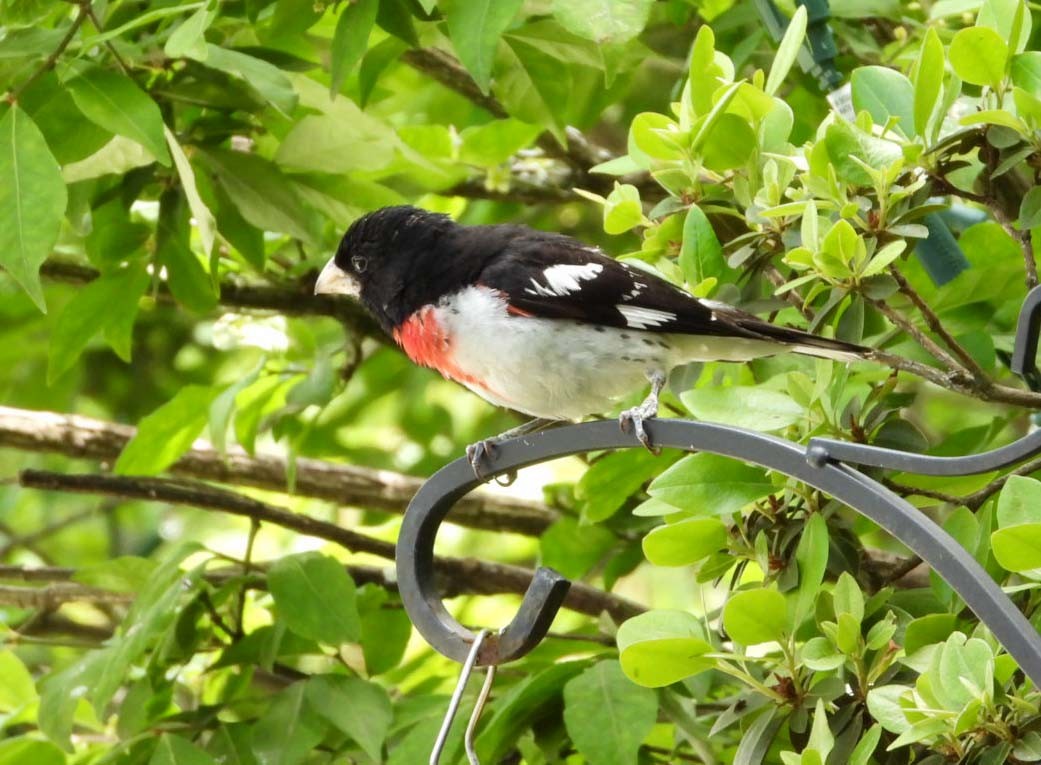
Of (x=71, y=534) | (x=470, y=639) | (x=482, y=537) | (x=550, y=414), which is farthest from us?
(x=71, y=534)

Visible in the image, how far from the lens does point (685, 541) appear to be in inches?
78.1

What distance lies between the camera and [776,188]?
1958mm

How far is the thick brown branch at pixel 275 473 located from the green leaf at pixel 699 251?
155 centimetres

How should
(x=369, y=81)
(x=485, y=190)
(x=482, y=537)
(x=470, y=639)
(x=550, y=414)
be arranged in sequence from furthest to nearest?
(x=482, y=537)
(x=485, y=190)
(x=369, y=81)
(x=550, y=414)
(x=470, y=639)

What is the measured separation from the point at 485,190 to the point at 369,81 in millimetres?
857

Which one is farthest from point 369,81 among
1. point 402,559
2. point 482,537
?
point 482,537

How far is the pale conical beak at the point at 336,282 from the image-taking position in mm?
2857

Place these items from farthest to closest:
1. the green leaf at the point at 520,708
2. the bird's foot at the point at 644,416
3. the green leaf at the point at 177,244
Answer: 1. the green leaf at the point at 177,244
2. the green leaf at the point at 520,708
3. the bird's foot at the point at 644,416

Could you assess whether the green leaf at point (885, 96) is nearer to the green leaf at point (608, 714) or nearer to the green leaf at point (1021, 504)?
the green leaf at point (1021, 504)

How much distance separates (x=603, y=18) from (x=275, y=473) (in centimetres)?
184

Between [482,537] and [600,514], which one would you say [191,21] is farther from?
[482,537]

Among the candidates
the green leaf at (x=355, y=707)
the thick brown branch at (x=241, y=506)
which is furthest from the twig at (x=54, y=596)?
the green leaf at (x=355, y=707)

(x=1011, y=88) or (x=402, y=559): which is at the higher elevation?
(x=1011, y=88)

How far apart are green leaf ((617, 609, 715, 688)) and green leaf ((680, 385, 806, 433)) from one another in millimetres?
273
